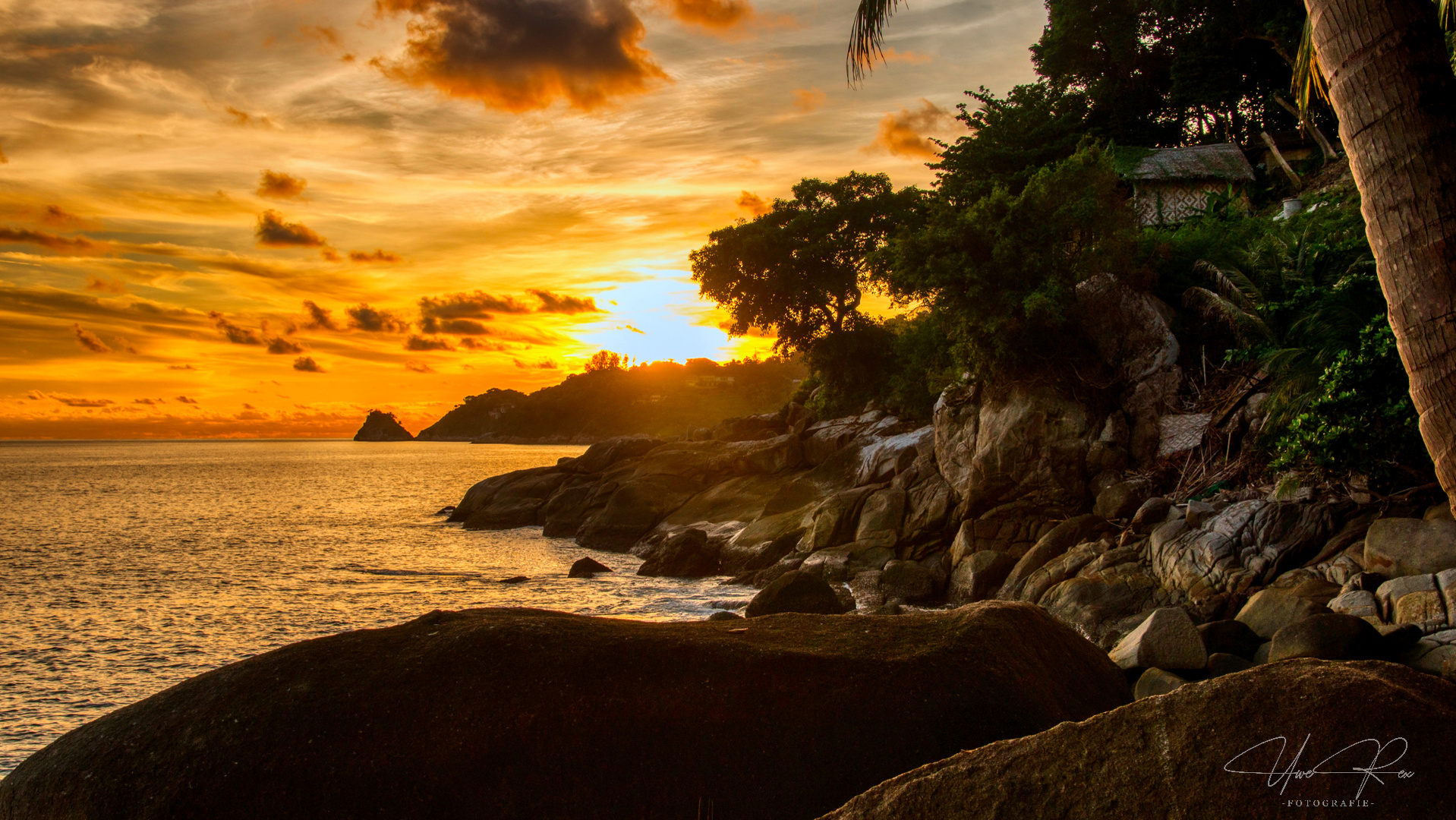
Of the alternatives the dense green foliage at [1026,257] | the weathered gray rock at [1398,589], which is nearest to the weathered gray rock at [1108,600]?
the weathered gray rock at [1398,589]

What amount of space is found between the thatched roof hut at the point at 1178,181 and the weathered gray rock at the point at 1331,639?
30.9m

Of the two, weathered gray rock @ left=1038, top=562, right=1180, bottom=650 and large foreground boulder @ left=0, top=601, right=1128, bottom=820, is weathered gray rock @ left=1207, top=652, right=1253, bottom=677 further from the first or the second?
weathered gray rock @ left=1038, top=562, right=1180, bottom=650

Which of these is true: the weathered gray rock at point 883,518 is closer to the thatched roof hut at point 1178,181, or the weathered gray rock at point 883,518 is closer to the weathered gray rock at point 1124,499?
the weathered gray rock at point 1124,499

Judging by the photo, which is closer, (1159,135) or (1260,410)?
(1260,410)

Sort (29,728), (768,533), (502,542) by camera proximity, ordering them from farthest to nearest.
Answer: (502,542) → (768,533) → (29,728)

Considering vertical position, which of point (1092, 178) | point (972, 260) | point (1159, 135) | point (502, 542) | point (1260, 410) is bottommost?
point (502, 542)

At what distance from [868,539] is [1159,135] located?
34.8 meters

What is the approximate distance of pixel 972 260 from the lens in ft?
68.5

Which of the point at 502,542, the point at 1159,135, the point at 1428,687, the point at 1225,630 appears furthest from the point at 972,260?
the point at 1159,135

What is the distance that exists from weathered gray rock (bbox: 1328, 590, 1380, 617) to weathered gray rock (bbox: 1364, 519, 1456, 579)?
2.34 feet

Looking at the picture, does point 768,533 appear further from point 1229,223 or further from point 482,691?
point 482,691

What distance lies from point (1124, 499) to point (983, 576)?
353cm

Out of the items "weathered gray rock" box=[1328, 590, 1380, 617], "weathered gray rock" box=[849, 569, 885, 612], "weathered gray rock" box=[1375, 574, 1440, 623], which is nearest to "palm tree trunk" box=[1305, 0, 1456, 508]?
"weathered gray rock" box=[1375, 574, 1440, 623]

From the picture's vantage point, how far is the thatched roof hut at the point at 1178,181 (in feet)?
114
